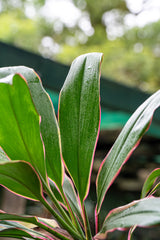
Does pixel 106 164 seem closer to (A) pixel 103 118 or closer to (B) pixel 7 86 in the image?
(B) pixel 7 86

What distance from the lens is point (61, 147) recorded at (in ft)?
1.98

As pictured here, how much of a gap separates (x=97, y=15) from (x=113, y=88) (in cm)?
723

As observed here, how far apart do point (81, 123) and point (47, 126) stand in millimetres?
61

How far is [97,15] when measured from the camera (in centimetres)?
897

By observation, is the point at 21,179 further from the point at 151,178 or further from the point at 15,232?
the point at 151,178

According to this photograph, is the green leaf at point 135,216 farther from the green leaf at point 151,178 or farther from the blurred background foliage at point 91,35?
the blurred background foliage at point 91,35

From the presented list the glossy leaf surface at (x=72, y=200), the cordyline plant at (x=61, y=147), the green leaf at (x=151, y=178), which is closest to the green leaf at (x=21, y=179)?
the cordyline plant at (x=61, y=147)

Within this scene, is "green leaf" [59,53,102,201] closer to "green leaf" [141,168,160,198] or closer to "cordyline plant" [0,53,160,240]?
"cordyline plant" [0,53,160,240]

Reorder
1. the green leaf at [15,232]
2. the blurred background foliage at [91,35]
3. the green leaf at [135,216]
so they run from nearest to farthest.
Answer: the green leaf at [135,216] < the green leaf at [15,232] < the blurred background foliage at [91,35]

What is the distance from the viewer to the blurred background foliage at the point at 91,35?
25.4ft

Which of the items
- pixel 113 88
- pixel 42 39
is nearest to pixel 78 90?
pixel 113 88

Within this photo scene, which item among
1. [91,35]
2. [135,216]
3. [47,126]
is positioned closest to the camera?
[135,216]

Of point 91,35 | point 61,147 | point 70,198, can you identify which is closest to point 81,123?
point 61,147

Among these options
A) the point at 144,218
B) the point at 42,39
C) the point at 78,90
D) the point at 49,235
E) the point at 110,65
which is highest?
the point at 78,90
